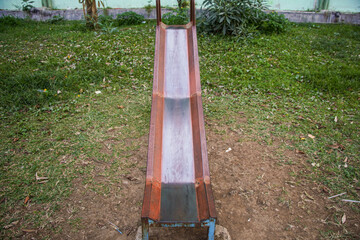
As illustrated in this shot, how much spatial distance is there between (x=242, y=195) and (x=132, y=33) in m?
5.92

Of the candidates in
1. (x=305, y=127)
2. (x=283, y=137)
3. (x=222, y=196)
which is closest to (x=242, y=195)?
(x=222, y=196)

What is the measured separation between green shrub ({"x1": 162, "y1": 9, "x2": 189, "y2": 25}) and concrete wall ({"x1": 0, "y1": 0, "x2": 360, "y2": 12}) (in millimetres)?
859

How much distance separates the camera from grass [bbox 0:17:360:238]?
10.3 feet

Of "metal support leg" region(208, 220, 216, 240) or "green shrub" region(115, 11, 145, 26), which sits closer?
"metal support leg" region(208, 220, 216, 240)

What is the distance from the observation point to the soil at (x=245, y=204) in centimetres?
250

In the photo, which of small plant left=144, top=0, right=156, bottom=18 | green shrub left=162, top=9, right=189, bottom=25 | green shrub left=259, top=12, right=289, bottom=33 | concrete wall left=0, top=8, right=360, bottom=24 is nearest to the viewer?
green shrub left=259, top=12, right=289, bottom=33

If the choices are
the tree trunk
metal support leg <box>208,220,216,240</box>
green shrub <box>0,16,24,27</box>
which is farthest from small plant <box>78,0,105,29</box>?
metal support leg <box>208,220,216,240</box>

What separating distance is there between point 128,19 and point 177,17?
1747 mm

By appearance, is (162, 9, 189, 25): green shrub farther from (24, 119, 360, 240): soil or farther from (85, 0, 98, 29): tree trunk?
(24, 119, 360, 240): soil

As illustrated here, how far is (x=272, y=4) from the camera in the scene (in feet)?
28.1

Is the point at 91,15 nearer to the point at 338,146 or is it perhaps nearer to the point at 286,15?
the point at 286,15

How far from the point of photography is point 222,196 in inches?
115

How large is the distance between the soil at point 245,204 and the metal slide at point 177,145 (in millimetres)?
341

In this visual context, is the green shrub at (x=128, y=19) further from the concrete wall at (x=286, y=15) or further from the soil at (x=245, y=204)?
the soil at (x=245, y=204)
